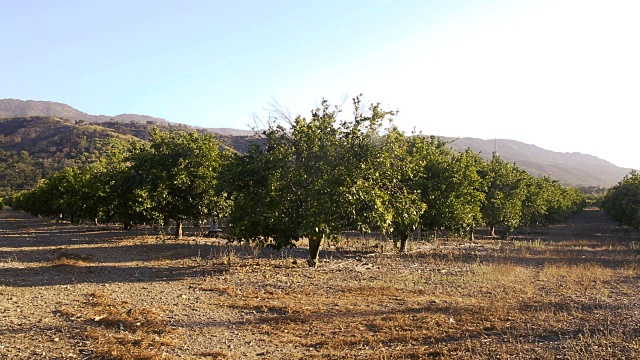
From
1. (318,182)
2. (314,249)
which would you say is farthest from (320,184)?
(314,249)

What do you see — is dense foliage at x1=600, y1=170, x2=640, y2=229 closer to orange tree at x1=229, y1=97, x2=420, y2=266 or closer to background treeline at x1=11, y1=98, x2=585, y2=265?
background treeline at x1=11, y1=98, x2=585, y2=265

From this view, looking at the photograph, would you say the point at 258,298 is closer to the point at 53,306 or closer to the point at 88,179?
the point at 53,306

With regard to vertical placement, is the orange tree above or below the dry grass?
above

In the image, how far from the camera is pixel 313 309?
37.5 ft

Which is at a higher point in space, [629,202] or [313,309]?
[629,202]

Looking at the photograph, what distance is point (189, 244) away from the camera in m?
26.7

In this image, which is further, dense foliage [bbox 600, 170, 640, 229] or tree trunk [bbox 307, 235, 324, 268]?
dense foliage [bbox 600, 170, 640, 229]

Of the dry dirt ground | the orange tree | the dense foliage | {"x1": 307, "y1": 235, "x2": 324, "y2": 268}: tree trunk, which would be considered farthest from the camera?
the dense foliage

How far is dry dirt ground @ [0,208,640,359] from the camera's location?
8.27 metres

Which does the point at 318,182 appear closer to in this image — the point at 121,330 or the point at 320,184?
the point at 320,184

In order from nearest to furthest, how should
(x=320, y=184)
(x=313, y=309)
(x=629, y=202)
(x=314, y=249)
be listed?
(x=313, y=309), (x=320, y=184), (x=314, y=249), (x=629, y=202)

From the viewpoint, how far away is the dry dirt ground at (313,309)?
8266 mm

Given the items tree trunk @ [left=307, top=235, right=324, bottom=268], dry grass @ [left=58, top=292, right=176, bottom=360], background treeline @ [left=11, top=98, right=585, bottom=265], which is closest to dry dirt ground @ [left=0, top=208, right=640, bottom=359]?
dry grass @ [left=58, top=292, right=176, bottom=360]

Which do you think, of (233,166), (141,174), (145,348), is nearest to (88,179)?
(141,174)
